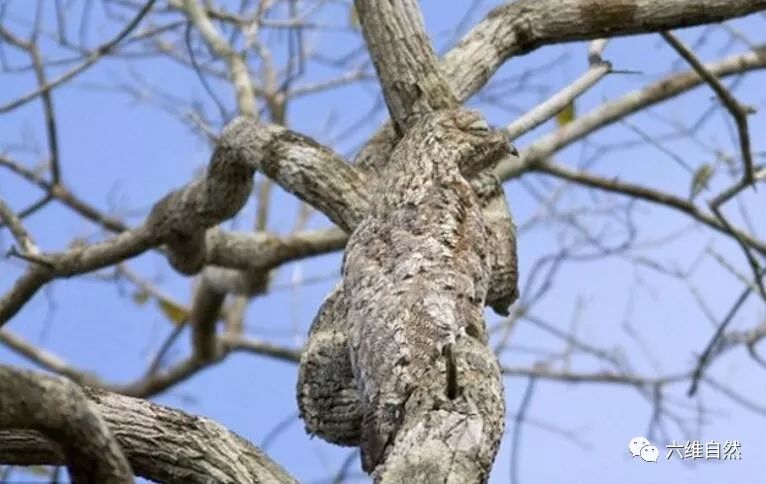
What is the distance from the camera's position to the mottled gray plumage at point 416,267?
1097 mm

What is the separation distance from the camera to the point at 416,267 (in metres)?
1.22

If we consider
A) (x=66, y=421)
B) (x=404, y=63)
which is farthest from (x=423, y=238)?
(x=66, y=421)

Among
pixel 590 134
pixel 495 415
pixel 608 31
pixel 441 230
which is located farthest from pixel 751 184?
pixel 495 415

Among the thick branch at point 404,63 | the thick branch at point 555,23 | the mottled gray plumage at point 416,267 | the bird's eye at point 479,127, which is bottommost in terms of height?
the mottled gray plumage at point 416,267

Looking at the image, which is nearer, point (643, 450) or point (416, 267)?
point (416, 267)

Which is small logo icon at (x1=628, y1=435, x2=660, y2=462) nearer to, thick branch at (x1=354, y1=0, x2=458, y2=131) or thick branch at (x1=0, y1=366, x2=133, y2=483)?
thick branch at (x1=354, y1=0, x2=458, y2=131)

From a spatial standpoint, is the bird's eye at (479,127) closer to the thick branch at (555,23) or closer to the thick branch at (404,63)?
the thick branch at (404,63)

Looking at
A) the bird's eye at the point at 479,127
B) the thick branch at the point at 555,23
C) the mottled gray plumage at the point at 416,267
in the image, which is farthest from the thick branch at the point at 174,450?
the thick branch at the point at 555,23

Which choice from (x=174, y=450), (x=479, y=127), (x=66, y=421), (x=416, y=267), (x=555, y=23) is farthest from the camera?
(x=555, y=23)

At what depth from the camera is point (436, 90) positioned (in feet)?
5.26

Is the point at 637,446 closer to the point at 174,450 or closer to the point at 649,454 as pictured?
the point at 649,454

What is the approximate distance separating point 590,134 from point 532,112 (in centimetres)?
104

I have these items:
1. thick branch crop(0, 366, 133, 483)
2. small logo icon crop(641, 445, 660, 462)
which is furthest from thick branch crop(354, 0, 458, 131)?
thick branch crop(0, 366, 133, 483)

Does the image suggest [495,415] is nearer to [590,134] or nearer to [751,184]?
[751,184]
